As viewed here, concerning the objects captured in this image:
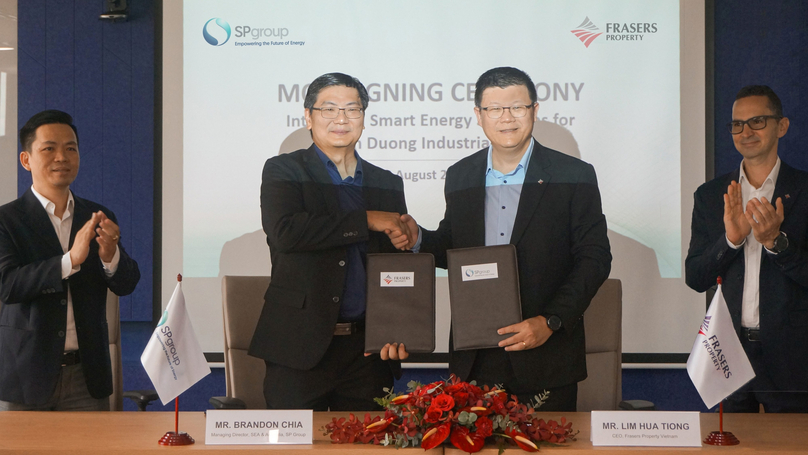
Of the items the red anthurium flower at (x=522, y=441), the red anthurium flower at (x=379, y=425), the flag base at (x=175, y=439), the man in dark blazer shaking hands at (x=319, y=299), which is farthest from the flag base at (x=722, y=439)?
the flag base at (x=175, y=439)

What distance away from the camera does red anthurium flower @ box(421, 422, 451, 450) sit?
5.71 ft

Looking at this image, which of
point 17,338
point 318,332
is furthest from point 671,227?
point 17,338

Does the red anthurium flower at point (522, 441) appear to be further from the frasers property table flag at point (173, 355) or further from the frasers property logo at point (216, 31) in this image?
the frasers property logo at point (216, 31)

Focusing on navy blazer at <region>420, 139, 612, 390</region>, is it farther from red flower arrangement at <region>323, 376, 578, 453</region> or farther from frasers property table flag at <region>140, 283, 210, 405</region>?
frasers property table flag at <region>140, 283, 210, 405</region>

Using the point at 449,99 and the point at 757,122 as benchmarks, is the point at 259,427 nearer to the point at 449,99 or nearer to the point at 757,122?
the point at 449,99

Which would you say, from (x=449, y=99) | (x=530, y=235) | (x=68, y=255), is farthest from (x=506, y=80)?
(x=68, y=255)

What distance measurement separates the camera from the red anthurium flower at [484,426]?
1.77 meters

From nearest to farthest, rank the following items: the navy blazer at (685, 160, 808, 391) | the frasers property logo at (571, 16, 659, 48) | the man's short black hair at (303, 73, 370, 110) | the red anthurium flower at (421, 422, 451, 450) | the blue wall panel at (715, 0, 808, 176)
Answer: the red anthurium flower at (421, 422, 451, 450)
the navy blazer at (685, 160, 808, 391)
the man's short black hair at (303, 73, 370, 110)
the frasers property logo at (571, 16, 659, 48)
the blue wall panel at (715, 0, 808, 176)

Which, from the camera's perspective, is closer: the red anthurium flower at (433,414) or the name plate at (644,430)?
the red anthurium flower at (433,414)

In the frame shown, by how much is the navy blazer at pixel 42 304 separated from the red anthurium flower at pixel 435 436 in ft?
4.96

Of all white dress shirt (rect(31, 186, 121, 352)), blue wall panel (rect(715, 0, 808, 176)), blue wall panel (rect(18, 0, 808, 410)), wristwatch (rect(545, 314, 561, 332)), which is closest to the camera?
wristwatch (rect(545, 314, 561, 332))

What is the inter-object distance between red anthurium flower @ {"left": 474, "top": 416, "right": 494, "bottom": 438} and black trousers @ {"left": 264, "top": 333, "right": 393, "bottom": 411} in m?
0.87

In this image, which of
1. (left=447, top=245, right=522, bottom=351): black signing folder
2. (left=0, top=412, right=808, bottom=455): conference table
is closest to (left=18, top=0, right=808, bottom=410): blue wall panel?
(left=0, top=412, right=808, bottom=455): conference table

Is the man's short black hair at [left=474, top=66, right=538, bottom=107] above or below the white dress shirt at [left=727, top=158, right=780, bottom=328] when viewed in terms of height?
above
